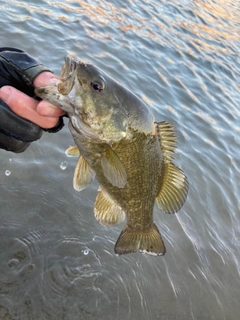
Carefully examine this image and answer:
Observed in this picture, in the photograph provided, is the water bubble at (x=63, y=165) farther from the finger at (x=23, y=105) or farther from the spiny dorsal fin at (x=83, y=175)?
the finger at (x=23, y=105)

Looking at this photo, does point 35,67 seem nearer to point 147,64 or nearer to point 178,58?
point 147,64

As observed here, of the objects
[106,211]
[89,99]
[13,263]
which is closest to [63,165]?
[13,263]

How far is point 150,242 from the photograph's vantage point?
2.99 m

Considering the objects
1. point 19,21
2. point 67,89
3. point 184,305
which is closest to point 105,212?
point 67,89

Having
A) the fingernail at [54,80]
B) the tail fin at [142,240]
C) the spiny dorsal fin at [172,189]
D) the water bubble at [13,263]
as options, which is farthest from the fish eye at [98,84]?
the water bubble at [13,263]

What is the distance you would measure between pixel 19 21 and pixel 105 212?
5.99 metres

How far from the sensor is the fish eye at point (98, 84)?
7.75ft

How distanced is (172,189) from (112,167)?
2.07 feet

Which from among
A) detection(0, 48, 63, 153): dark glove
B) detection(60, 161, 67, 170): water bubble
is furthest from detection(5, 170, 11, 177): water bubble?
detection(0, 48, 63, 153): dark glove

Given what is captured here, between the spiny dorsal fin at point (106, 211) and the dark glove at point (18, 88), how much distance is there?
28.7 inches

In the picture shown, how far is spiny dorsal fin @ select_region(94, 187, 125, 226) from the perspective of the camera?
9.48ft

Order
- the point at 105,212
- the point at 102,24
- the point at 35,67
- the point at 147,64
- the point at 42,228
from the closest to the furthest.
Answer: the point at 35,67, the point at 105,212, the point at 42,228, the point at 147,64, the point at 102,24

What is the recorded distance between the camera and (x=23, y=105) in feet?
7.63

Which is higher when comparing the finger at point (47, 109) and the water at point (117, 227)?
the finger at point (47, 109)
